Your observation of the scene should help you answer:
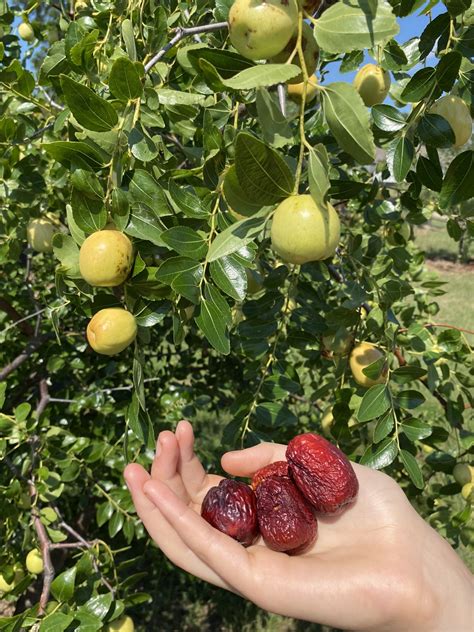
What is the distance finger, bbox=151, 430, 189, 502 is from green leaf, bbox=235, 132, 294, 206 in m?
0.91

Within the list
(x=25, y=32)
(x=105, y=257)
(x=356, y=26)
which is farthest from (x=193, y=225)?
(x=25, y=32)

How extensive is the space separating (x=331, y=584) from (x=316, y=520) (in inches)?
18.2

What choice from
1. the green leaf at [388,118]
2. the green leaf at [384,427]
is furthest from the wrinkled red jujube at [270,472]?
the green leaf at [388,118]

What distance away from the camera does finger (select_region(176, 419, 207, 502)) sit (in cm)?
168

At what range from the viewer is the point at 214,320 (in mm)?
1175

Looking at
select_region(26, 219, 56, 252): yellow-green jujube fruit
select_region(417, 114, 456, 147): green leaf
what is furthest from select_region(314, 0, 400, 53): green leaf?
select_region(26, 219, 56, 252): yellow-green jujube fruit

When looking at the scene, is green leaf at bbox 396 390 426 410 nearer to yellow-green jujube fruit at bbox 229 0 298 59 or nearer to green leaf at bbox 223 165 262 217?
green leaf at bbox 223 165 262 217

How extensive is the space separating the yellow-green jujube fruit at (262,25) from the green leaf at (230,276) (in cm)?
44

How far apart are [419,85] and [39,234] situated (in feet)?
5.76

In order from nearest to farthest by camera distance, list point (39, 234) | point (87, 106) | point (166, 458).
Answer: point (87, 106), point (166, 458), point (39, 234)

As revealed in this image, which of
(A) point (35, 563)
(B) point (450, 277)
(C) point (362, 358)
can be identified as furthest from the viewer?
(B) point (450, 277)

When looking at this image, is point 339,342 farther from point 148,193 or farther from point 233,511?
point 148,193

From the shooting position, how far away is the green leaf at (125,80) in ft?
3.55

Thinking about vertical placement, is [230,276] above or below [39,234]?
above
